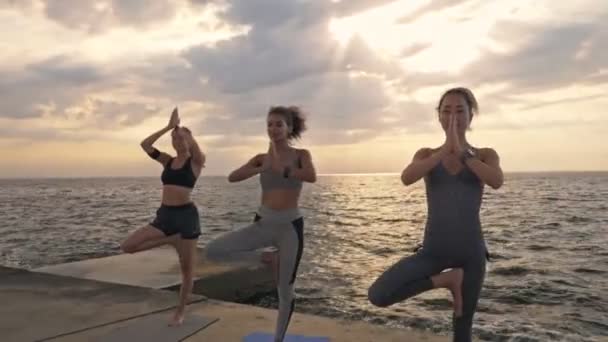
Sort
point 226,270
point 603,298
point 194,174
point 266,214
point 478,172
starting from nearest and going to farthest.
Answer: point 478,172
point 266,214
point 194,174
point 226,270
point 603,298

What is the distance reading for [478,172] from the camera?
3.79 m

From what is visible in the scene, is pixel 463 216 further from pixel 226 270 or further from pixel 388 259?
pixel 388 259

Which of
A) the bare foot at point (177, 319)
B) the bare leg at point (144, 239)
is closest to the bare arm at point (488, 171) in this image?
the bare leg at point (144, 239)

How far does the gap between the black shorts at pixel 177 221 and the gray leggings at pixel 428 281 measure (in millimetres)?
2744

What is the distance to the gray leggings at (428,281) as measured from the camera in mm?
3955

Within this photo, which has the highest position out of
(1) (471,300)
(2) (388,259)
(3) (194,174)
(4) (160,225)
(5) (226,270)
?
(3) (194,174)

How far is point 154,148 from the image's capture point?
20.1 ft

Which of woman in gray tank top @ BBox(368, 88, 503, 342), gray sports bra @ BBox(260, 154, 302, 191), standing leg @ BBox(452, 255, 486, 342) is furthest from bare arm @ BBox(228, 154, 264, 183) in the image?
standing leg @ BBox(452, 255, 486, 342)

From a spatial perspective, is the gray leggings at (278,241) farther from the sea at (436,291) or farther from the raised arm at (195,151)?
the sea at (436,291)

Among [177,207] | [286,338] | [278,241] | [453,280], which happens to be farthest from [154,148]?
[453,280]

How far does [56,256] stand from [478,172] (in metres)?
20.1

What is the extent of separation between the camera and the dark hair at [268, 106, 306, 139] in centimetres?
510

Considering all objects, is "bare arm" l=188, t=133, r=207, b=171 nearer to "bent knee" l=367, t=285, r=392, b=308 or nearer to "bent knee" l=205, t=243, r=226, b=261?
"bent knee" l=205, t=243, r=226, b=261

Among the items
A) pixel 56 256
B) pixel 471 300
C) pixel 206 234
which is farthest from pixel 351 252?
pixel 471 300
